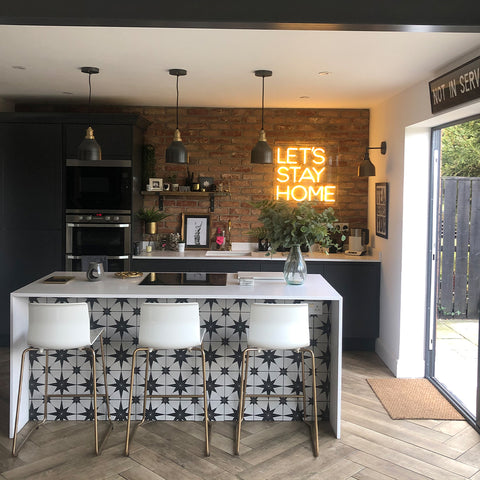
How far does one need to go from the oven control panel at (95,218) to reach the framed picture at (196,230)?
0.93 meters

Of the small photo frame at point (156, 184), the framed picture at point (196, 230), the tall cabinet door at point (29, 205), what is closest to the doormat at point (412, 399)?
the framed picture at point (196, 230)

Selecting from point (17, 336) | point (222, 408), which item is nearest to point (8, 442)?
point (17, 336)

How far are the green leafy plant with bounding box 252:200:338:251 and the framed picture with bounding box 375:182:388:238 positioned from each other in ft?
5.55

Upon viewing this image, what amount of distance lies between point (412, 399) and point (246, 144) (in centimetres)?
341

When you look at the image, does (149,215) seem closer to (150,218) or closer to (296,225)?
(150,218)

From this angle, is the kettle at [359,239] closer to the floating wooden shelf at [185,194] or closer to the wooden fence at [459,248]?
the wooden fence at [459,248]

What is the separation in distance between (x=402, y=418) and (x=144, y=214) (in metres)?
3.60

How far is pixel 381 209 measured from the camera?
6102mm

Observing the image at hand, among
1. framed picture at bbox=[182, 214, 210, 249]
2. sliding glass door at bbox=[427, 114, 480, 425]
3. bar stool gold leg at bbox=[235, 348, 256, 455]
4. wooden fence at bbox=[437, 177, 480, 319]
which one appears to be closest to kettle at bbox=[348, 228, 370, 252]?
sliding glass door at bbox=[427, 114, 480, 425]

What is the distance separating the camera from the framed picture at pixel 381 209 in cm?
591

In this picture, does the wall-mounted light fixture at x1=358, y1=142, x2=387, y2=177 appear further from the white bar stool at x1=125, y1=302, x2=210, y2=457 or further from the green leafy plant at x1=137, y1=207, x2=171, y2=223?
the white bar stool at x1=125, y1=302, x2=210, y2=457

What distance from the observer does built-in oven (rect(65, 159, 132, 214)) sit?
20.3ft

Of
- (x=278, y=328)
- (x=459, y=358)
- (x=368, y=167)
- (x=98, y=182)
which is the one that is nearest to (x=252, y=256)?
(x=368, y=167)

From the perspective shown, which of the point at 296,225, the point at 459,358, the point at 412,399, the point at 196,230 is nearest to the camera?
the point at 296,225
